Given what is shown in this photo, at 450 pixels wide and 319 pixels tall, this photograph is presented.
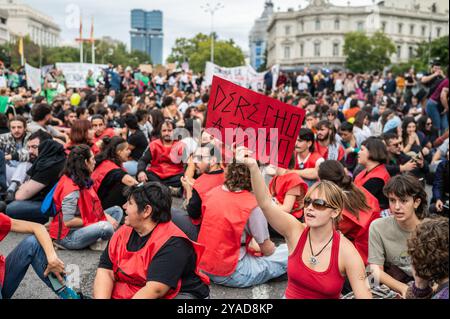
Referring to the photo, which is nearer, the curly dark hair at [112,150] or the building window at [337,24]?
the curly dark hair at [112,150]

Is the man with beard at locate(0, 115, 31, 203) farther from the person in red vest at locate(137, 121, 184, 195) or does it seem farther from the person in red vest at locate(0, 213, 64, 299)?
the person in red vest at locate(0, 213, 64, 299)

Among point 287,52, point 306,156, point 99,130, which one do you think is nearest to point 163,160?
point 99,130

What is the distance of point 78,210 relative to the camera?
5.38m

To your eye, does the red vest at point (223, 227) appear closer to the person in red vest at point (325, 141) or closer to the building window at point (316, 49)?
the person in red vest at point (325, 141)

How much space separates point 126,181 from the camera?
6.21 meters

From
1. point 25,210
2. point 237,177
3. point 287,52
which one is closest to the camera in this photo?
point 237,177

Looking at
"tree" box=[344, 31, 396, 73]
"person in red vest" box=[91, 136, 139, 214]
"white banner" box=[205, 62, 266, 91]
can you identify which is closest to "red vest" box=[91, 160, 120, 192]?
"person in red vest" box=[91, 136, 139, 214]

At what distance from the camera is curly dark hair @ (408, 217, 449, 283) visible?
2518mm

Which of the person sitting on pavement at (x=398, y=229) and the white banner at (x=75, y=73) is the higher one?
the white banner at (x=75, y=73)

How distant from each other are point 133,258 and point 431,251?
175cm

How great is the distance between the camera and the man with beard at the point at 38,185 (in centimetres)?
602

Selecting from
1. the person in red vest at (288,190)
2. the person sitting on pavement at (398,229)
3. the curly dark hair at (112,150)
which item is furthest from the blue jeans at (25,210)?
the person sitting on pavement at (398,229)

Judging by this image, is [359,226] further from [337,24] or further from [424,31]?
[337,24]

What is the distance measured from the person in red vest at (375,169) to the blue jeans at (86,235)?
258 cm
